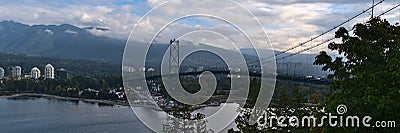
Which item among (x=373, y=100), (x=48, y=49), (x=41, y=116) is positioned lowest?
(x=41, y=116)

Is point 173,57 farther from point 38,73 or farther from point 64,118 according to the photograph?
point 38,73

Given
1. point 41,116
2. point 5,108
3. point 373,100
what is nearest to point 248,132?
point 373,100

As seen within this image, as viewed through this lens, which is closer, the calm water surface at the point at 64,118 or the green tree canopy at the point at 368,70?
the green tree canopy at the point at 368,70

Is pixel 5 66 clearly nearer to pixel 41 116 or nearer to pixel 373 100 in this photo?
pixel 41 116

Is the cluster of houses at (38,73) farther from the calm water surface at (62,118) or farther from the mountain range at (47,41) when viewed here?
the mountain range at (47,41)

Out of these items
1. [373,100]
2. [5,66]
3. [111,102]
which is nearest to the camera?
[373,100]

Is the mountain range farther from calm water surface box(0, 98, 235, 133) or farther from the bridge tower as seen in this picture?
the bridge tower

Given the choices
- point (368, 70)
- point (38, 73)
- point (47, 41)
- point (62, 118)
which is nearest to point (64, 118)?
point (62, 118)

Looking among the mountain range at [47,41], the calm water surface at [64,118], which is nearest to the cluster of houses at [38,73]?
the calm water surface at [64,118]

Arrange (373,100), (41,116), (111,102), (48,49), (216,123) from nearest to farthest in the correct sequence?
(373,100), (216,123), (41,116), (111,102), (48,49)

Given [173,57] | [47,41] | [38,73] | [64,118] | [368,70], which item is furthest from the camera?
[47,41]

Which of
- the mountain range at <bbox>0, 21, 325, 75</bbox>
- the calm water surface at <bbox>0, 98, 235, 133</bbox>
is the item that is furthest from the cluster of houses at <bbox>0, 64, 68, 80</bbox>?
the mountain range at <bbox>0, 21, 325, 75</bbox>
